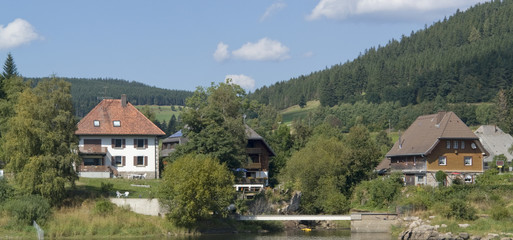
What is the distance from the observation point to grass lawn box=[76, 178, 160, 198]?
60459 mm

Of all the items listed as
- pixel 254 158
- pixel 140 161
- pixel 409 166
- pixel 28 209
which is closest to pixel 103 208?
pixel 28 209

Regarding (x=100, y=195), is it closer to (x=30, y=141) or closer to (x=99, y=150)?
(x=30, y=141)

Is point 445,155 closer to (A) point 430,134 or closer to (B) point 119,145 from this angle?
(A) point 430,134

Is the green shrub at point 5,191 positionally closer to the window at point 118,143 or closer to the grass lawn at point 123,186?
the grass lawn at point 123,186

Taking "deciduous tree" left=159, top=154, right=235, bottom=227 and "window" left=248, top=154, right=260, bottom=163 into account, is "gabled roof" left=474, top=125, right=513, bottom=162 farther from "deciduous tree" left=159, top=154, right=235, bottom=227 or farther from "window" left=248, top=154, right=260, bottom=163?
"deciduous tree" left=159, top=154, right=235, bottom=227

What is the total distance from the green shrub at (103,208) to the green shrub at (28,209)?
3706 millimetres

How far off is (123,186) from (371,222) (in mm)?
22166

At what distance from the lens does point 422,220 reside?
57125 mm

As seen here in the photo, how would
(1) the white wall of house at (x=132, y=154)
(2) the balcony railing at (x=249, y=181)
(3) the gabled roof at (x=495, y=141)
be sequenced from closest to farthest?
(2) the balcony railing at (x=249, y=181) → (1) the white wall of house at (x=132, y=154) → (3) the gabled roof at (x=495, y=141)

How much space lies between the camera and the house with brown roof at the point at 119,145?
72.8 metres

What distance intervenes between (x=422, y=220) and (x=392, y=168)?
58.7 ft

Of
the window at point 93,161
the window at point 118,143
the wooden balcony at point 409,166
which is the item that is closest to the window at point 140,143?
the window at point 118,143

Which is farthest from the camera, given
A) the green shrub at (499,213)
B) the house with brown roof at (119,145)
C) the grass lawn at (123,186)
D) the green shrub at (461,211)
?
the house with brown roof at (119,145)

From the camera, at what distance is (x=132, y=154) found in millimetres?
73625
